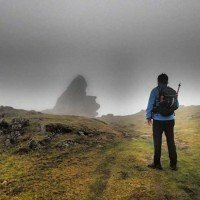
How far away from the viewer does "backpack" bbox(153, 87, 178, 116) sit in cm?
1562

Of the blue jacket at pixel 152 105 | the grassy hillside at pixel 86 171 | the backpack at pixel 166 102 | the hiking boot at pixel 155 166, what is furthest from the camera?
the hiking boot at pixel 155 166

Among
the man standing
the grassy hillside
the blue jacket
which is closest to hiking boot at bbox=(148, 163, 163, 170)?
the man standing

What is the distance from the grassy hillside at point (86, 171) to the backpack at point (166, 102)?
11.6ft

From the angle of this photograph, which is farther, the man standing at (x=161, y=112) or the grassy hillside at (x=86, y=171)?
the man standing at (x=161, y=112)

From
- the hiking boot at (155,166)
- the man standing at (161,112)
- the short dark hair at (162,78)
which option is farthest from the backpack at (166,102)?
the hiking boot at (155,166)

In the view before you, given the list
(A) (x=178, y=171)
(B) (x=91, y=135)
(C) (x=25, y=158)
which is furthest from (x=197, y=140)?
(C) (x=25, y=158)

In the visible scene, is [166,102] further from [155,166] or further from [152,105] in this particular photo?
[155,166]

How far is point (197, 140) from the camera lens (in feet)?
95.4

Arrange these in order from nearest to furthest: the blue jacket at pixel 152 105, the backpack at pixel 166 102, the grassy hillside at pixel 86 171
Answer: the grassy hillside at pixel 86 171, the backpack at pixel 166 102, the blue jacket at pixel 152 105

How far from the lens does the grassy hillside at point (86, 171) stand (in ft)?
40.9

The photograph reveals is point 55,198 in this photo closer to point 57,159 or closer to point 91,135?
point 57,159

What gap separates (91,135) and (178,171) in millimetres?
11245

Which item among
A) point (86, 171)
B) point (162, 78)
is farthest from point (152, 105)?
point (86, 171)

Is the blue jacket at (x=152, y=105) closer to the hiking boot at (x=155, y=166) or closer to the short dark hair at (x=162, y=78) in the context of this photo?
the short dark hair at (x=162, y=78)
